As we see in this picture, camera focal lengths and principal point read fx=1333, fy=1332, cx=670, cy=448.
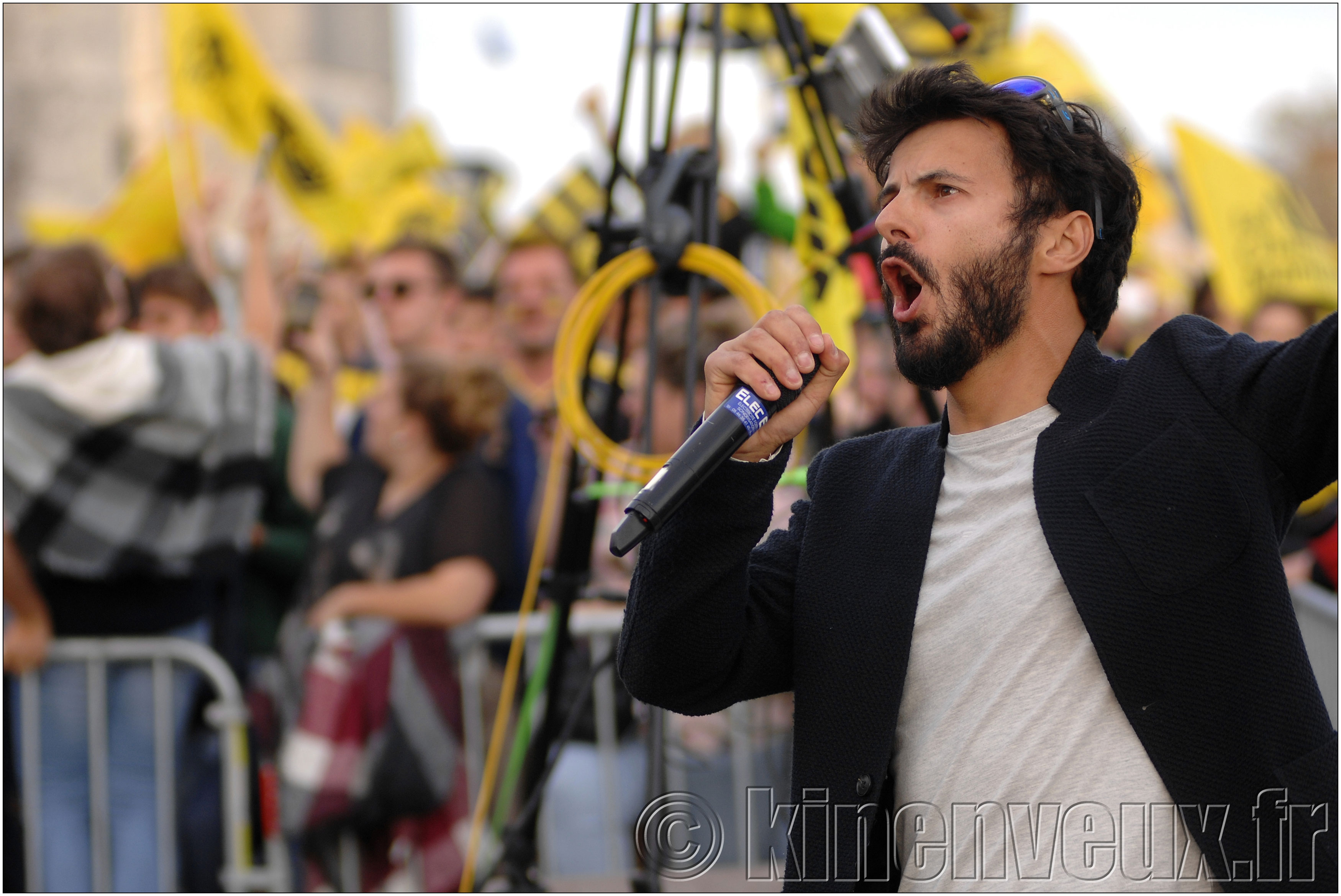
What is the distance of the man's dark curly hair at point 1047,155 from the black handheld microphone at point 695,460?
0.51 metres

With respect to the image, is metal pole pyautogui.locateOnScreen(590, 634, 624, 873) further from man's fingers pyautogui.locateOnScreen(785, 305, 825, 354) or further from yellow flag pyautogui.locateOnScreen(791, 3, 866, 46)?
man's fingers pyautogui.locateOnScreen(785, 305, 825, 354)

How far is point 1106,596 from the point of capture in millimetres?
1722

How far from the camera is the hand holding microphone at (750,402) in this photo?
5.33 feet

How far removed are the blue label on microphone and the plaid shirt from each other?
3.08m

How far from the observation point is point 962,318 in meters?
1.93

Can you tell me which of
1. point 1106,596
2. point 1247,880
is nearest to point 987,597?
point 1106,596

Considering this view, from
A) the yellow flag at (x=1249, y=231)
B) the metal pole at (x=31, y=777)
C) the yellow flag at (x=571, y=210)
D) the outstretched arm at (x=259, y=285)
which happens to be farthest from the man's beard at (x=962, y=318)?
the yellow flag at (x=571, y=210)

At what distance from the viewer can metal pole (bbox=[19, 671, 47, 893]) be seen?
412 cm

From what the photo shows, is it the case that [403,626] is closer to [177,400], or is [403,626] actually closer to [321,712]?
[321,712]

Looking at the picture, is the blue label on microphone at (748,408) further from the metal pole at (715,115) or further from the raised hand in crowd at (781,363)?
the metal pole at (715,115)

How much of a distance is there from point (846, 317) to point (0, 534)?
103 inches

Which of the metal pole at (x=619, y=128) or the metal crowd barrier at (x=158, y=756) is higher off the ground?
the metal pole at (x=619, y=128)

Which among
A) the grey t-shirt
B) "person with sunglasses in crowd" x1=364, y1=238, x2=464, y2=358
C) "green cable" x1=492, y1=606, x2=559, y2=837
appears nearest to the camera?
the grey t-shirt

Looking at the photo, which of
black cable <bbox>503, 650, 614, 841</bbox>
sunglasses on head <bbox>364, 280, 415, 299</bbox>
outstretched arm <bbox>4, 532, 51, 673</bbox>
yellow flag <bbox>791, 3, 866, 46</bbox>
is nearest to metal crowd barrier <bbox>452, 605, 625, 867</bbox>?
black cable <bbox>503, 650, 614, 841</bbox>
